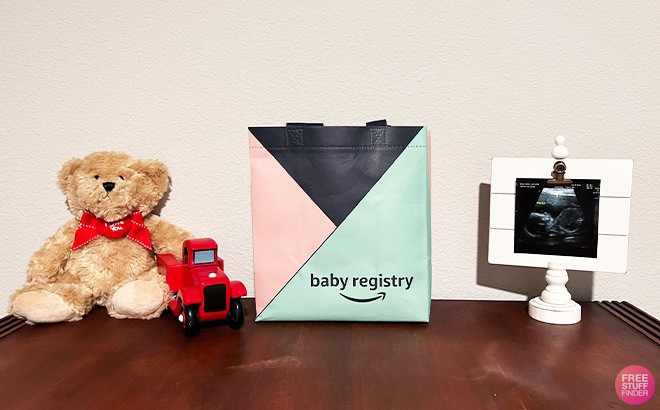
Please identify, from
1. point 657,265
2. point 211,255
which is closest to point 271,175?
point 211,255

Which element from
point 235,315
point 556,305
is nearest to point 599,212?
point 556,305

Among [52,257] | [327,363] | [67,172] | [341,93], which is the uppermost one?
[341,93]

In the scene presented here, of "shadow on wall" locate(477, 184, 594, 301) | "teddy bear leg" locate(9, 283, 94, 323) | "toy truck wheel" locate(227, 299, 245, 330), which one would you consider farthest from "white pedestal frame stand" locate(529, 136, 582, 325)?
"teddy bear leg" locate(9, 283, 94, 323)

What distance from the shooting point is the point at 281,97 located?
3.08 ft

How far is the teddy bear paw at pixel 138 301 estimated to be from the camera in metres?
0.83

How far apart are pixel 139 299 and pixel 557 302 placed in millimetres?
670

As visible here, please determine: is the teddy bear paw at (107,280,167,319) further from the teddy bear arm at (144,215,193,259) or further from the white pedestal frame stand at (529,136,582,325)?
the white pedestal frame stand at (529,136,582,325)

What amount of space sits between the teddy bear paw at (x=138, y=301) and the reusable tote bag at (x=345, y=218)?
0.59 ft

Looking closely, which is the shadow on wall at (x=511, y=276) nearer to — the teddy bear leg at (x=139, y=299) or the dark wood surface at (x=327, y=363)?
the dark wood surface at (x=327, y=363)

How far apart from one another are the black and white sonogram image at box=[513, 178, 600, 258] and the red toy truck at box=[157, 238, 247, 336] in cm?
46

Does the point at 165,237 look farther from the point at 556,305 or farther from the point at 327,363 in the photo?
the point at 556,305

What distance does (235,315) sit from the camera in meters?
0.80

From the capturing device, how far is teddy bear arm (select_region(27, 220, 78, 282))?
2.82ft

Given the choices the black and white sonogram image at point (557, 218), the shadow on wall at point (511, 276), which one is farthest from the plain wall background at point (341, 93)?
the black and white sonogram image at point (557, 218)
